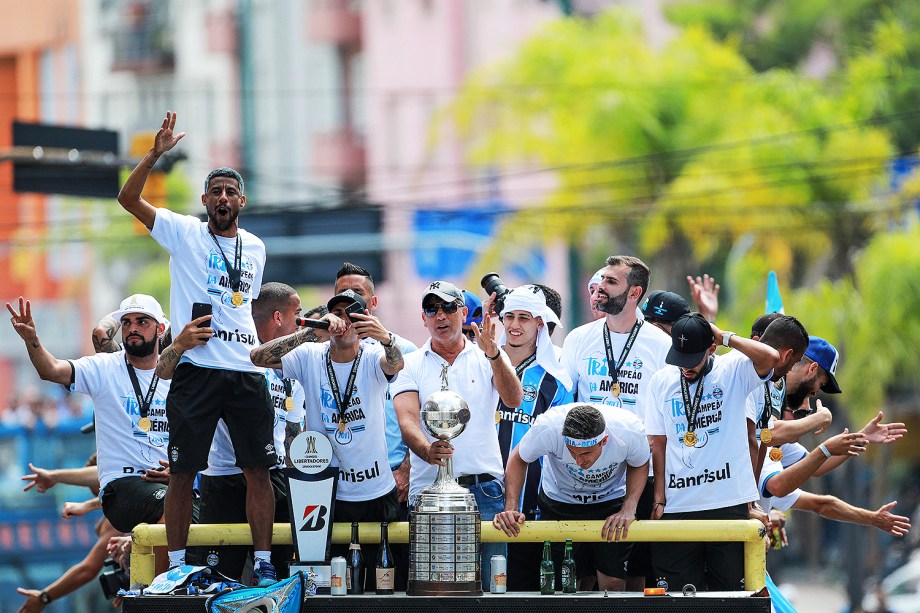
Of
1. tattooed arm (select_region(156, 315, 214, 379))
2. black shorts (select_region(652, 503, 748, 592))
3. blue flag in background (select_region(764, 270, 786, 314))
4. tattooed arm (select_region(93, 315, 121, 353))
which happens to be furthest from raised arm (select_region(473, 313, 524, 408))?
tattooed arm (select_region(93, 315, 121, 353))

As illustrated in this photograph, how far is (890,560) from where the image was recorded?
3222cm

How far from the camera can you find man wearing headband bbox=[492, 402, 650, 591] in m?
8.38

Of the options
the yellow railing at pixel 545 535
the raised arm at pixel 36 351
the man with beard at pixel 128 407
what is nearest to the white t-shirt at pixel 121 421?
the man with beard at pixel 128 407

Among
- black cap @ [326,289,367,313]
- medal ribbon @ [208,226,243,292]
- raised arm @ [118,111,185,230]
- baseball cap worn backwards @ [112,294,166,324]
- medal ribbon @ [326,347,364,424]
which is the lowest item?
medal ribbon @ [326,347,364,424]

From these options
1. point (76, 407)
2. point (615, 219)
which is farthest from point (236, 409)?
point (615, 219)

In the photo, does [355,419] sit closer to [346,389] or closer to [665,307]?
[346,389]

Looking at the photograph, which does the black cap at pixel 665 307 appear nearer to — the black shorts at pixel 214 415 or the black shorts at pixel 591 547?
the black shorts at pixel 591 547

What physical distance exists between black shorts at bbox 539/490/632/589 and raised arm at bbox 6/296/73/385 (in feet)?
9.73

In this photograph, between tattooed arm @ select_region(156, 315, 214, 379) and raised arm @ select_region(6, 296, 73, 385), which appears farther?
raised arm @ select_region(6, 296, 73, 385)

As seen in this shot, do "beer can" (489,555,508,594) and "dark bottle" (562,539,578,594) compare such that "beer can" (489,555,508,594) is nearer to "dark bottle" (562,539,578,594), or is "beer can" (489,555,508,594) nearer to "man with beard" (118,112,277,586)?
"dark bottle" (562,539,578,594)

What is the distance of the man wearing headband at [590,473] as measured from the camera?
8383mm

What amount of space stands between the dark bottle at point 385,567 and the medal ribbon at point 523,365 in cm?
145

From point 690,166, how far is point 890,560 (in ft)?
32.2

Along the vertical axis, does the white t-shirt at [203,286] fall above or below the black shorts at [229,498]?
above
